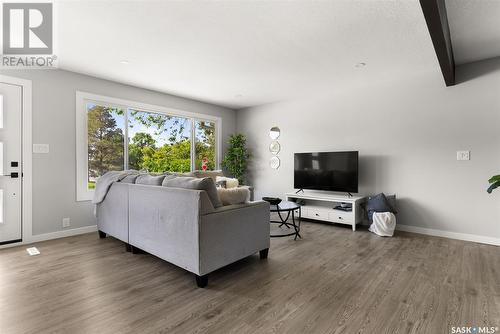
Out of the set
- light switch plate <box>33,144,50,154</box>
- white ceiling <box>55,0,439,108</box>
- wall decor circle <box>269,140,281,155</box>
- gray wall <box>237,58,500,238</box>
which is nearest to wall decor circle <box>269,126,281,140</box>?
wall decor circle <box>269,140,281,155</box>

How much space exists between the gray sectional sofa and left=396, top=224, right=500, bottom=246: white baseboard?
8.57 feet

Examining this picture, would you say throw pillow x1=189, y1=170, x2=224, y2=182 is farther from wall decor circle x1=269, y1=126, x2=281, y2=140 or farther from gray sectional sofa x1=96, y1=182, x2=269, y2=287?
gray sectional sofa x1=96, y1=182, x2=269, y2=287

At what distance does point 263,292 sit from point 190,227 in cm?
83

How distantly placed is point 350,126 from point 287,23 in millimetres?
2707

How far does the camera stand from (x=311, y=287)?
225 cm

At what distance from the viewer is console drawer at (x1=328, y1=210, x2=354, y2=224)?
4.23m

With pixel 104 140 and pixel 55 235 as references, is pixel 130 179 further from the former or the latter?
pixel 55 235

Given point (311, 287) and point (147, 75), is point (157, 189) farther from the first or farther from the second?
point (147, 75)

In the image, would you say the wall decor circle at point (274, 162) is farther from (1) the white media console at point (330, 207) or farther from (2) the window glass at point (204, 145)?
(2) the window glass at point (204, 145)

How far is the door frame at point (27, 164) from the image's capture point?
345cm

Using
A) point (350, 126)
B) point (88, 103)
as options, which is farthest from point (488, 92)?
point (88, 103)

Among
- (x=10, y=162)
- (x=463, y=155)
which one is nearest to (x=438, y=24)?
(x=463, y=155)

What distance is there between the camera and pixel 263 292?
216 centimetres

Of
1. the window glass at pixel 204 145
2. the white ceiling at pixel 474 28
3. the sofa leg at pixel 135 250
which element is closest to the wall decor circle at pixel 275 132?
the window glass at pixel 204 145
